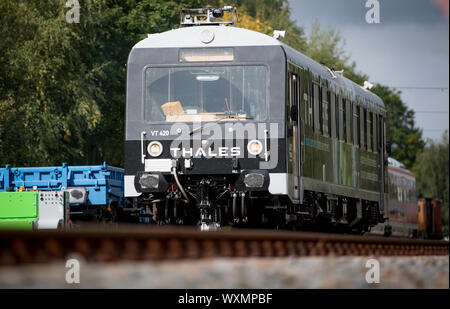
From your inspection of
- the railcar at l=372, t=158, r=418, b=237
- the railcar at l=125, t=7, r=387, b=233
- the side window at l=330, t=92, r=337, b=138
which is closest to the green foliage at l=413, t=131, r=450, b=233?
the railcar at l=372, t=158, r=418, b=237

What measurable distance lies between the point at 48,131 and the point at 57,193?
28.8 feet

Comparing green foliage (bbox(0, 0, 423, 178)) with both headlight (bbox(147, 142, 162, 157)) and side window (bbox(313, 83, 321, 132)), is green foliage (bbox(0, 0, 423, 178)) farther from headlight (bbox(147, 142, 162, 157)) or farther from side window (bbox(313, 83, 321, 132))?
headlight (bbox(147, 142, 162, 157))

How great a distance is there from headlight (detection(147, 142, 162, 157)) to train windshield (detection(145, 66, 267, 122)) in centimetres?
38

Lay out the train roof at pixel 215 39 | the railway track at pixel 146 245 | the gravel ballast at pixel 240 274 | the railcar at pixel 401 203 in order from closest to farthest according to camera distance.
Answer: the railway track at pixel 146 245 < the gravel ballast at pixel 240 274 < the train roof at pixel 215 39 < the railcar at pixel 401 203

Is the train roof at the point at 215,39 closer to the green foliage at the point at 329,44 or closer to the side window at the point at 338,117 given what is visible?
the side window at the point at 338,117

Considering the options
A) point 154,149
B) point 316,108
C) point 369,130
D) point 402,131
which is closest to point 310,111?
point 316,108

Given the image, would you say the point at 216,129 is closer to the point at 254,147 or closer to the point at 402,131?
the point at 254,147

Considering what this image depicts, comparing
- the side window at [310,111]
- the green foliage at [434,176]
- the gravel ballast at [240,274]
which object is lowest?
the gravel ballast at [240,274]

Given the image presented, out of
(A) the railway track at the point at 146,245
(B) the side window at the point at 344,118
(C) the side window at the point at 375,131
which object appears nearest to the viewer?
(A) the railway track at the point at 146,245

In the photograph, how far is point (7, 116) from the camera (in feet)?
89.5

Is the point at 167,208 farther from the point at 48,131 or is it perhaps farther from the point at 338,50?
the point at 338,50

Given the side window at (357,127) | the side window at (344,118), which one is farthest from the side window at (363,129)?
the side window at (344,118)

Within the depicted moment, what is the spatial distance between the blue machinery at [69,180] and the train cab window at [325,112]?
22.9 feet

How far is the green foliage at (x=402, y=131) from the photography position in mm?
99175
